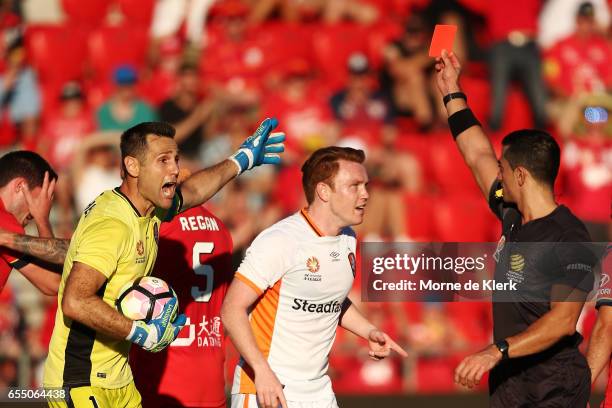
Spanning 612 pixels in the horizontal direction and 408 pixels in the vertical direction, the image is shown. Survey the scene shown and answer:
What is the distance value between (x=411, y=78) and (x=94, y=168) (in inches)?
176

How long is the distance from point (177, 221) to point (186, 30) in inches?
293

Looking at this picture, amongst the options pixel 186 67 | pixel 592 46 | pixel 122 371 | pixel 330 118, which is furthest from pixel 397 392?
pixel 122 371

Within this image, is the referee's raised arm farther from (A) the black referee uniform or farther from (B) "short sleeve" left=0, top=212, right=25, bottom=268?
(B) "short sleeve" left=0, top=212, right=25, bottom=268

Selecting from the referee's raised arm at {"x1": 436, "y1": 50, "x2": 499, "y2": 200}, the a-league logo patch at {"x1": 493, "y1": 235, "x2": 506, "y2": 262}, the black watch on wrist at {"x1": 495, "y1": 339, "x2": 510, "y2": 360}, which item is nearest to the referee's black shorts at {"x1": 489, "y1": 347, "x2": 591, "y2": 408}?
the black watch on wrist at {"x1": 495, "y1": 339, "x2": 510, "y2": 360}

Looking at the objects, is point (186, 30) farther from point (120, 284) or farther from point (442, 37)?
point (120, 284)

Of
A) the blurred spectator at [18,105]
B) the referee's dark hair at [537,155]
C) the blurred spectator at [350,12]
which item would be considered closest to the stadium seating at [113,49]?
the blurred spectator at [18,105]

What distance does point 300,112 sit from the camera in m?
13.6

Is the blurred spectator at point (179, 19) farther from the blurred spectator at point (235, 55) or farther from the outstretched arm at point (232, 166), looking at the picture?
the outstretched arm at point (232, 166)

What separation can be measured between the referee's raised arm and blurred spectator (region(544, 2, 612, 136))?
8158 mm

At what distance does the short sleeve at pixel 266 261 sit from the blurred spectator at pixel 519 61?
8607mm

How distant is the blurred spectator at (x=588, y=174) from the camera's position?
1348 cm

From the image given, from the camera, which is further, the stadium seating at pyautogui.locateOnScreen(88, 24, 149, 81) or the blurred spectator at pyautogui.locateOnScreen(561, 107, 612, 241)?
the stadium seating at pyautogui.locateOnScreen(88, 24, 149, 81)

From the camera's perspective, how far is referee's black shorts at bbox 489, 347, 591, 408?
570 centimetres

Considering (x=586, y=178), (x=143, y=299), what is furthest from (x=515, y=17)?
(x=143, y=299)
